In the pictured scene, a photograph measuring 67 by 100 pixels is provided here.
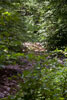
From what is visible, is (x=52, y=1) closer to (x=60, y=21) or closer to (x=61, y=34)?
(x=60, y=21)

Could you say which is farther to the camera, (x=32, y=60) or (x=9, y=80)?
(x=32, y=60)

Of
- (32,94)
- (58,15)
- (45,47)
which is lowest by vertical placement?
(45,47)

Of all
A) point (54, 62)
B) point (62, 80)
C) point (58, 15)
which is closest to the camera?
point (62, 80)

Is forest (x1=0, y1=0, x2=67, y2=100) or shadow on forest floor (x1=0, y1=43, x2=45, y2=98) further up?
forest (x1=0, y1=0, x2=67, y2=100)

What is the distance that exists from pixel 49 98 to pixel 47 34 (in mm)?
6147

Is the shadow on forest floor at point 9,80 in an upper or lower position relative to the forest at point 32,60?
lower

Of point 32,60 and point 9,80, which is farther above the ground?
point 32,60

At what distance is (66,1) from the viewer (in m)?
6.56

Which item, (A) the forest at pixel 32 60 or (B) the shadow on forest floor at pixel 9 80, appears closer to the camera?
(A) the forest at pixel 32 60

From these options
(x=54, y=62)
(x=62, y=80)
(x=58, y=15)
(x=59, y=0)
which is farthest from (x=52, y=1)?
(x=62, y=80)

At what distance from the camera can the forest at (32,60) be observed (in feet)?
7.09

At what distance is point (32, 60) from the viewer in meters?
5.10

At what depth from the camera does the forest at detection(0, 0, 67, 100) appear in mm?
2160

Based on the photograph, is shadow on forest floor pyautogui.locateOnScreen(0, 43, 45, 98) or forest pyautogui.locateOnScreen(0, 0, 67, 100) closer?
forest pyautogui.locateOnScreen(0, 0, 67, 100)
